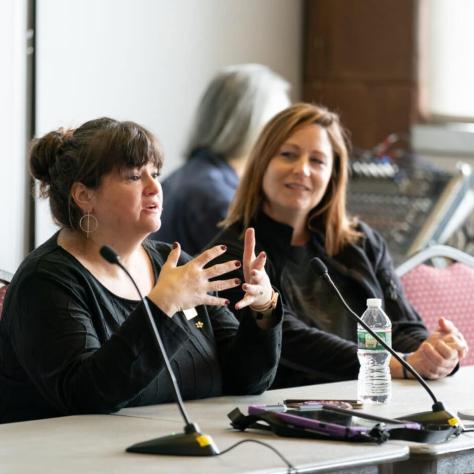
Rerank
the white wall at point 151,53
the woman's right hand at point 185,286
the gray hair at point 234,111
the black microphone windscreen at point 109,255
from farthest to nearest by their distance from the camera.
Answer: the white wall at point 151,53, the gray hair at point 234,111, the woman's right hand at point 185,286, the black microphone windscreen at point 109,255

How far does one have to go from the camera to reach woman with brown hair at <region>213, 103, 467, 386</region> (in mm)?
3055

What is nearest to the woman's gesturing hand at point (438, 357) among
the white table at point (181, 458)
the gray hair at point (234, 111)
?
the white table at point (181, 458)

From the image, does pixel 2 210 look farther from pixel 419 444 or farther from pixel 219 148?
pixel 419 444

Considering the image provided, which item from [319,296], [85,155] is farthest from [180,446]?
[319,296]

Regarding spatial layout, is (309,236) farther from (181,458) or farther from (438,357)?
(181,458)

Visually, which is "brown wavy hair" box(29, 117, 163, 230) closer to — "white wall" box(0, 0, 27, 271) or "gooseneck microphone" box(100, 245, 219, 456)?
"gooseneck microphone" box(100, 245, 219, 456)

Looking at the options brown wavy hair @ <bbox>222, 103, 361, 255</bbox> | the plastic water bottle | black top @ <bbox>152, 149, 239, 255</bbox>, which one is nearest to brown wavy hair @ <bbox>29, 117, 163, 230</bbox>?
the plastic water bottle

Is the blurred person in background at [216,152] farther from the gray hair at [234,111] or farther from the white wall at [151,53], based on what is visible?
the white wall at [151,53]

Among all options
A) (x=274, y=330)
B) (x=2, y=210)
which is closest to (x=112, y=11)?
(x=2, y=210)

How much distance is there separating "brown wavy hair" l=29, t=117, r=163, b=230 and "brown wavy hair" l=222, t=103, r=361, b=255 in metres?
0.76

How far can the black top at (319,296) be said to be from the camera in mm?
2922

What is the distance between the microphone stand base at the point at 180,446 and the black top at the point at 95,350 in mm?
294

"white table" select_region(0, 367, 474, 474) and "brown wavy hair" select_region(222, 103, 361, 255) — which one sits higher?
"brown wavy hair" select_region(222, 103, 361, 255)

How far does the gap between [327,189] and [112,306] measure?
108cm
